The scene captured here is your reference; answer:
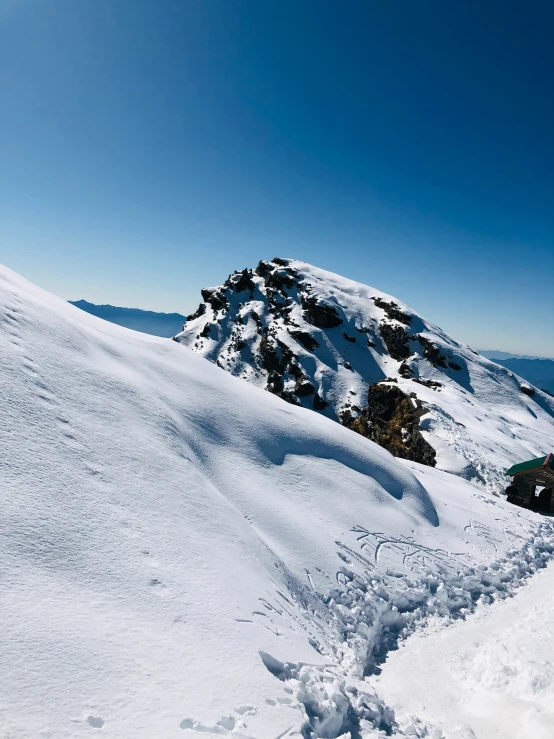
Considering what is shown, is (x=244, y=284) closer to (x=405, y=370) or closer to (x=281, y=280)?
(x=281, y=280)

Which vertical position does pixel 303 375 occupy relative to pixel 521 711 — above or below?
above

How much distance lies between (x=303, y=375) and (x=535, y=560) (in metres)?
59.4

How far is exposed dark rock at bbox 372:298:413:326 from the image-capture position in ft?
278

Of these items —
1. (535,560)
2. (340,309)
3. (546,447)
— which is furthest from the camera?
(340,309)

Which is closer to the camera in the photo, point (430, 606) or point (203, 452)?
point (430, 606)

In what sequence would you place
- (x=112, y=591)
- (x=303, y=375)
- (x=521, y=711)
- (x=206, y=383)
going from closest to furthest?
(x=112, y=591) < (x=521, y=711) < (x=206, y=383) < (x=303, y=375)

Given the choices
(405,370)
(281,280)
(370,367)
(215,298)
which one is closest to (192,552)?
(405,370)

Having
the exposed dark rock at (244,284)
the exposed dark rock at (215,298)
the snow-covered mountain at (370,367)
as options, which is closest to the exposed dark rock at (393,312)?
the snow-covered mountain at (370,367)

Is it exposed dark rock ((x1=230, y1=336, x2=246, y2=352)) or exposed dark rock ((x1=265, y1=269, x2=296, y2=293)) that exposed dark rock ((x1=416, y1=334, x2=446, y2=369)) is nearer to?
exposed dark rock ((x1=265, y1=269, x2=296, y2=293))

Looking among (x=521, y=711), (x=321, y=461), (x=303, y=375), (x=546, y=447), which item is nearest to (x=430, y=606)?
(x=521, y=711)

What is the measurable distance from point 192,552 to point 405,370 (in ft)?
229

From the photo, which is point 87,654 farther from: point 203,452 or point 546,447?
point 546,447

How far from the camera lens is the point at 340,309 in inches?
3477

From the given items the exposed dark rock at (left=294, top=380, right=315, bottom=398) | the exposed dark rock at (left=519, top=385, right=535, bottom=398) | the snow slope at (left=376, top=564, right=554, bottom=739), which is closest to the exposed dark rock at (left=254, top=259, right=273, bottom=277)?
the exposed dark rock at (left=294, top=380, right=315, bottom=398)
